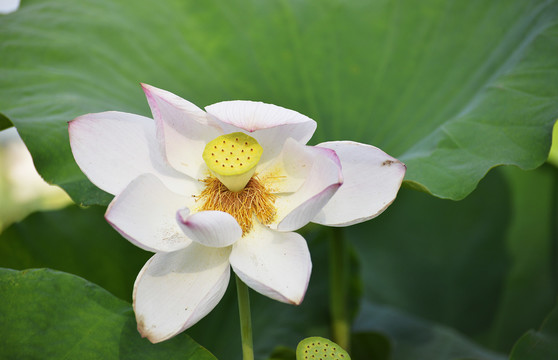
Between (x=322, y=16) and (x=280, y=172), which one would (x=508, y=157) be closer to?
(x=280, y=172)

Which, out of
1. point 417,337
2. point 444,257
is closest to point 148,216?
point 417,337

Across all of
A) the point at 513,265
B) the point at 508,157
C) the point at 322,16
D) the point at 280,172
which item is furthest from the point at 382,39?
the point at 513,265

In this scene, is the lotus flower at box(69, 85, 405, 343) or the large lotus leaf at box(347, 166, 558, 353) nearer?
the lotus flower at box(69, 85, 405, 343)

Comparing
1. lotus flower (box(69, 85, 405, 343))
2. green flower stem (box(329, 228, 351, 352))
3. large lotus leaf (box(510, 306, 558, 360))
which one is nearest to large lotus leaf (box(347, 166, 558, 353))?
green flower stem (box(329, 228, 351, 352))

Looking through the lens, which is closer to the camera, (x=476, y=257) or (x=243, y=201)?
(x=243, y=201)

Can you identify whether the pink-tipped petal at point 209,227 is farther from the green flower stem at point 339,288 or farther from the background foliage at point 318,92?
the green flower stem at point 339,288

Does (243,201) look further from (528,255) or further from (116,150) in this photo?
(528,255)

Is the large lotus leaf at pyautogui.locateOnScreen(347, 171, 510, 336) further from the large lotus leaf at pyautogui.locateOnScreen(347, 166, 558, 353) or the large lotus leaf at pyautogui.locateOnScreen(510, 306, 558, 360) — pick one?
the large lotus leaf at pyautogui.locateOnScreen(510, 306, 558, 360)
